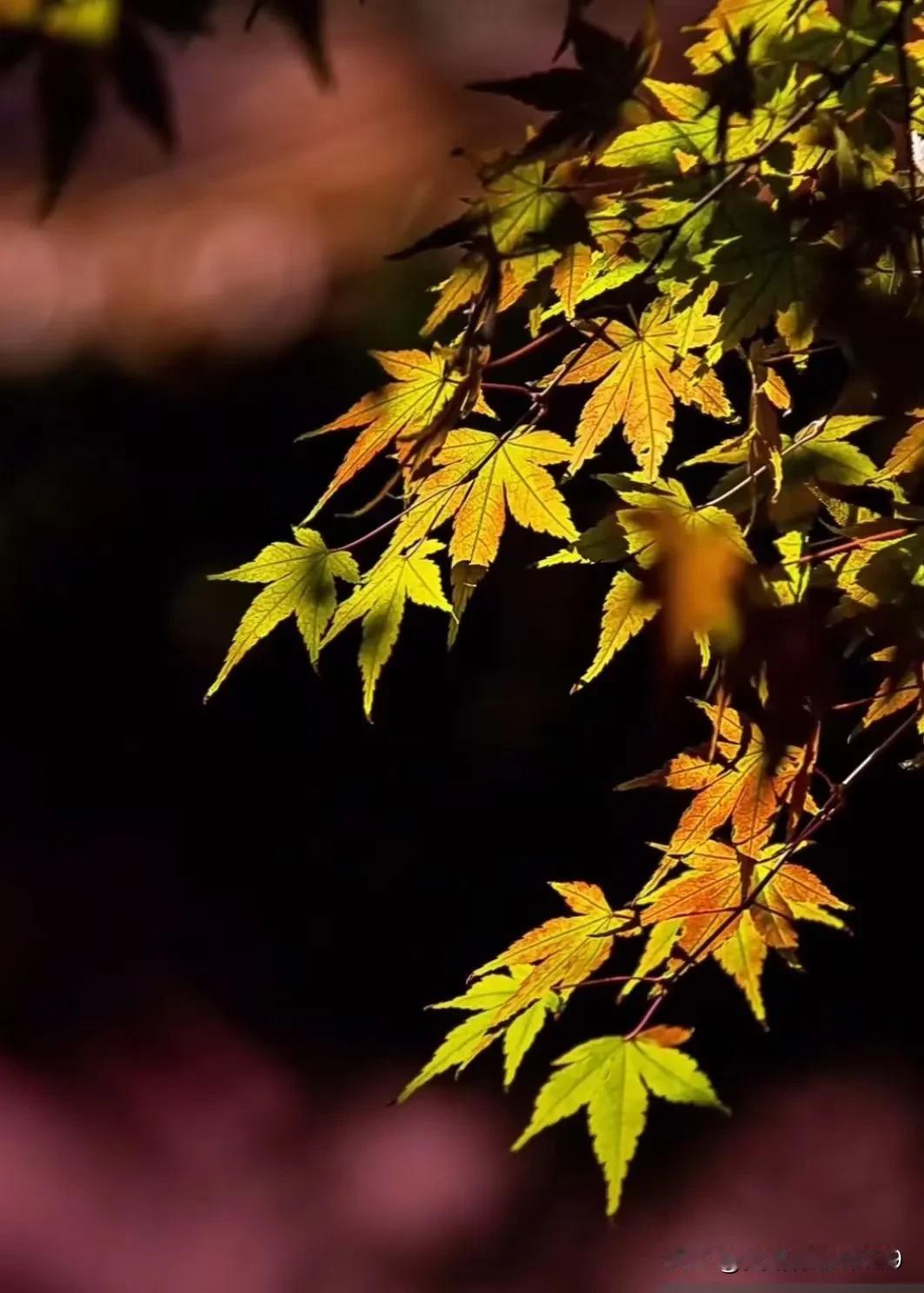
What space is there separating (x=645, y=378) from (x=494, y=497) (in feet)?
0.41

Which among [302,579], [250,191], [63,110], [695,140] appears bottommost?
[250,191]

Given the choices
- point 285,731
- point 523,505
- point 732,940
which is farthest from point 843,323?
point 285,731

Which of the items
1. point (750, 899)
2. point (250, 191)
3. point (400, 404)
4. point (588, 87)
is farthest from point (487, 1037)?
point (250, 191)

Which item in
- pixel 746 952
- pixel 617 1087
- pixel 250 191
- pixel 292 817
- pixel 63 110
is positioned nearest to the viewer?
pixel 63 110

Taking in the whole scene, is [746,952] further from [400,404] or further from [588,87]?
[588,87]

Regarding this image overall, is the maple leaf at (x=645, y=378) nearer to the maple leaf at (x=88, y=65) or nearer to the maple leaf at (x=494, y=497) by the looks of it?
the maple leaf at (x=494, y=497)

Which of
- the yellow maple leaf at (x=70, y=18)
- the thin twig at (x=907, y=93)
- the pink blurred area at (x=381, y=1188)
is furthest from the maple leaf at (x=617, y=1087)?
the pink blurred area at (x=381, y=1188)

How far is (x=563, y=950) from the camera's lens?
2.71ft

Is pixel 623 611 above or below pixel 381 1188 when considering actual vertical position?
above

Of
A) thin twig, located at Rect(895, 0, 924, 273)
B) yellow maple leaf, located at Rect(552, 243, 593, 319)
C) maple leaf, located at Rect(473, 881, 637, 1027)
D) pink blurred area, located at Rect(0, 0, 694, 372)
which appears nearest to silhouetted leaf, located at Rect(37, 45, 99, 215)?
yellow maple leaf, located at Rect(552, 243, 593, 319)

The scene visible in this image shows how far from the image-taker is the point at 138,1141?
6.68 ft

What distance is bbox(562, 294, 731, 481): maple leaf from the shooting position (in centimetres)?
82

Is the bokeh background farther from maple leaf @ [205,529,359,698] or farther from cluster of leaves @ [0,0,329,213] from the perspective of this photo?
cluster of leaves @ [0,0,329,213]

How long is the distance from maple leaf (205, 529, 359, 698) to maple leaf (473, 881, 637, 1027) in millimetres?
246
